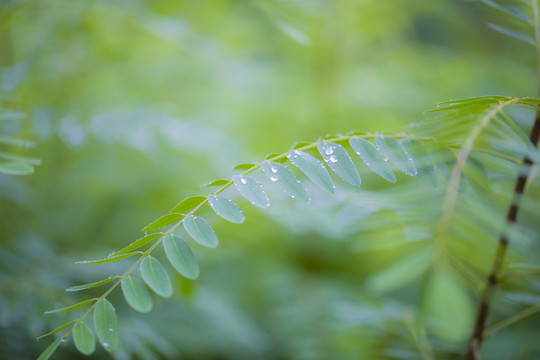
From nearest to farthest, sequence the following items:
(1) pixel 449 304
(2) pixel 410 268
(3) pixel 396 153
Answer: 1. (3) pixel 396 153
2. (2) pixel 410 268
3. (1) pixel 449 304

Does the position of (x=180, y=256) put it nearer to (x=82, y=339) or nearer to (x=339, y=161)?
(x=82, y=339)

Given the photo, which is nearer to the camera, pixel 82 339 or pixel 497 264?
pixel 82 339

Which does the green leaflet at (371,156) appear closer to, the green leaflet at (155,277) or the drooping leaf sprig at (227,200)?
the drooping leaf sprig at (227,200)

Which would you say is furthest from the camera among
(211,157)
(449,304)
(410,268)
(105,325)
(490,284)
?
(211,157)

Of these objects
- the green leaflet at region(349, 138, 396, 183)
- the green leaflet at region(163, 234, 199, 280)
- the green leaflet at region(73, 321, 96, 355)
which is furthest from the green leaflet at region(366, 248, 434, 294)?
the green leaflet at region(73, 321, 96, 355)

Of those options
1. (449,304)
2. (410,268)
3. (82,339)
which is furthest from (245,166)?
(449,304)

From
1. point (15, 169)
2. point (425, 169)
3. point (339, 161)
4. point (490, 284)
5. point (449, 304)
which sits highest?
point (15, 169)

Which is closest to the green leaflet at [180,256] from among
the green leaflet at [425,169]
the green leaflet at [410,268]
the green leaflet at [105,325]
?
the green leaflet at [105,325]
